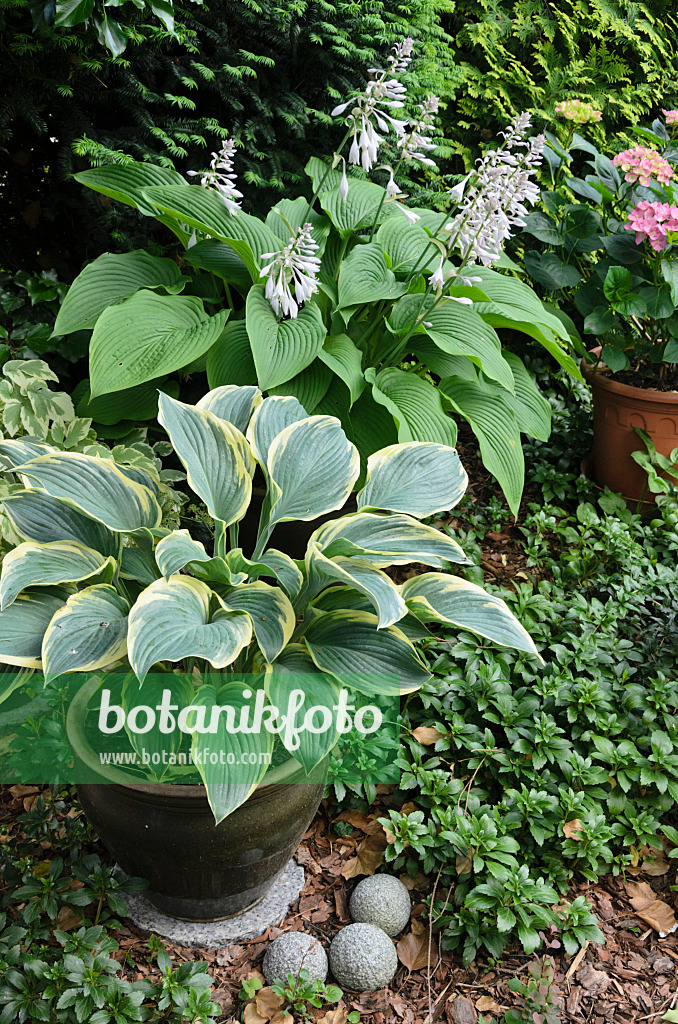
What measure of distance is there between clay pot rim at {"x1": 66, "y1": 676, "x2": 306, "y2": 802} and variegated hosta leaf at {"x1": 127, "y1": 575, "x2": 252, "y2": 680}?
27 cm

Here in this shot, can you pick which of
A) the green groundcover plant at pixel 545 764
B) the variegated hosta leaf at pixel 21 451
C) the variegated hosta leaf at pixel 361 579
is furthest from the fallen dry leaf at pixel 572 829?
the variegated hosta leaf at pixel 21 451

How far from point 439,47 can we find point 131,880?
10.3 ft

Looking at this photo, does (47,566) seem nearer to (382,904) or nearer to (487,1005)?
(382,904)

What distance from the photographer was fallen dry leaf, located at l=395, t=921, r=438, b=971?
1.67 metres

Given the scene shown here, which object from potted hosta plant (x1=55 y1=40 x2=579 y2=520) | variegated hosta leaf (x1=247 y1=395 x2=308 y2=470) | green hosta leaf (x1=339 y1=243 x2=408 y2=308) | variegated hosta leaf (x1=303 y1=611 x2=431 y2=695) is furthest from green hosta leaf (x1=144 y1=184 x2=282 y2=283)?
variegated hosta leaf (x1=303 y1=611 x2=431 y2=695)

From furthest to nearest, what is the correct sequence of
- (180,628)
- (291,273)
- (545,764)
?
(291,273), (545,764), (180,628)

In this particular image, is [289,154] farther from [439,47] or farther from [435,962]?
[435,962]

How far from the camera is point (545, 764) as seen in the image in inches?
76.9

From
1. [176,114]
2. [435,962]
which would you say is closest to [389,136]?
[176,114]

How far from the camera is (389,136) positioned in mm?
2914

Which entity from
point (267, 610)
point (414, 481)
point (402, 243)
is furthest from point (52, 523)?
point (402, 243)

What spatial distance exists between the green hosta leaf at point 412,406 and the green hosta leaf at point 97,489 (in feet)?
3.05

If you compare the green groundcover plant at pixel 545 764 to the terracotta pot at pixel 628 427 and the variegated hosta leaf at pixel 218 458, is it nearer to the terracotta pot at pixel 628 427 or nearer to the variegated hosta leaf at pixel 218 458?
the terracotta pot at pixel 628 427

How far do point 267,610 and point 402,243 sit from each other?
5.59ft
